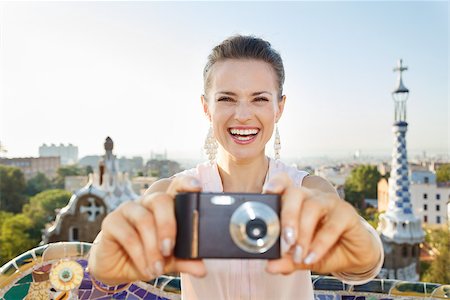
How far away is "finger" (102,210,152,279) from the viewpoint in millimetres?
491

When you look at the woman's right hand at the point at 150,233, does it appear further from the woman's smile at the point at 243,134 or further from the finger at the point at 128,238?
the woman's smile at the point at 243,134

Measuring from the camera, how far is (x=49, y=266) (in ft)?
3.69

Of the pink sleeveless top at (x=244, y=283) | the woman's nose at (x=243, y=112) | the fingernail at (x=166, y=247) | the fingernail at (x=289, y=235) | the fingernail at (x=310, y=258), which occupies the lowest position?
the pink sleeveless top at (x=244, y=283)

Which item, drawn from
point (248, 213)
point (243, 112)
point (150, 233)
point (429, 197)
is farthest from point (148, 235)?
point (429, 197)

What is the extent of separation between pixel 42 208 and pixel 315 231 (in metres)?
13.2

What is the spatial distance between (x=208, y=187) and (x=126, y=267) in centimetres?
28

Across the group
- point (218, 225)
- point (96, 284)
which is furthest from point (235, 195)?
point (96, 284)

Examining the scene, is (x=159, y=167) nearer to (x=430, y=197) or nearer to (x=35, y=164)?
(x=35, y=164)

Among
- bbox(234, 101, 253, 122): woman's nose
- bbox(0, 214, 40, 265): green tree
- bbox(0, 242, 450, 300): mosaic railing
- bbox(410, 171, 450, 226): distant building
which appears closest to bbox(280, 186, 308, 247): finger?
bbox(234, 101, 253, 122): woman's nose

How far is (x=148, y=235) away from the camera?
48 cm

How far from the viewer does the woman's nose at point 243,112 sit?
2.28 ft

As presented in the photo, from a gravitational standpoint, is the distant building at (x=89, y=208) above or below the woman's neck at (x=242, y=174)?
below

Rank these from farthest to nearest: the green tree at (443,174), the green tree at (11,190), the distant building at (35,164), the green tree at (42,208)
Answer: the distant building at (35,164) → the green tree at (443,174) → the green tree at (11,190) → the green tree at (42,208)

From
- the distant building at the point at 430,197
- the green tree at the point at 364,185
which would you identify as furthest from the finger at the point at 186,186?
the green tree at the point at 364,185
